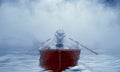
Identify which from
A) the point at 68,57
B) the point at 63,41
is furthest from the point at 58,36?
the point at 68,57

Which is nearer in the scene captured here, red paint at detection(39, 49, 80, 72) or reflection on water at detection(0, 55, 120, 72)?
red paint at detection(39, 49, 80, 72)

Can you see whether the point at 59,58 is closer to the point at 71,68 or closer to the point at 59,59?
the point at 59,59

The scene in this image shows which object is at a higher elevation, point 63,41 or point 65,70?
point 63,41

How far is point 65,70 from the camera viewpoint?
51.5 meters

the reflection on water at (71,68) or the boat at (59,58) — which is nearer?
the boat at (59,58)

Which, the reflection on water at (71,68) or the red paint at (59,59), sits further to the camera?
the reflection on water at (71,68)

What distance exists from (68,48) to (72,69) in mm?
3776

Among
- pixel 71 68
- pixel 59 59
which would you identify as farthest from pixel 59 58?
pixel 71 68

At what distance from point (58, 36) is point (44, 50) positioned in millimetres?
3529

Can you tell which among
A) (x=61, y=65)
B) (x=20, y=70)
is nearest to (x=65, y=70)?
(x=61, y=65)

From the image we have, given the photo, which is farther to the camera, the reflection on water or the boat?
the reflection on water

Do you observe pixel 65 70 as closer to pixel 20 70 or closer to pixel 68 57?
pixel 68 57

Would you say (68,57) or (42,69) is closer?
(68,57)

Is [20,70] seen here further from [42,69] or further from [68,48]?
[68,48]
